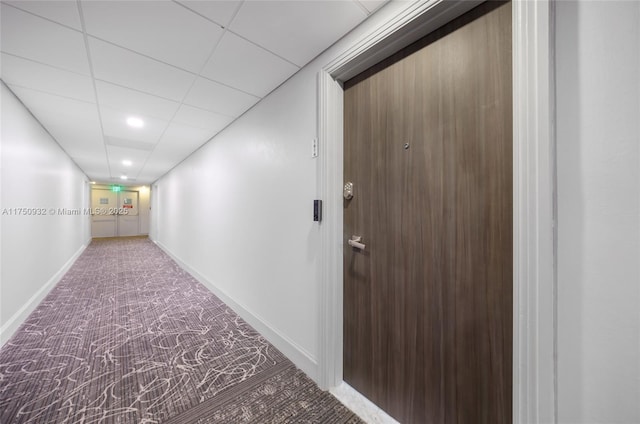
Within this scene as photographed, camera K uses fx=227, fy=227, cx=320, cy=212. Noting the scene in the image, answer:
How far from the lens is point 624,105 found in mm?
702

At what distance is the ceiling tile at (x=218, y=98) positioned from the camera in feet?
7.04

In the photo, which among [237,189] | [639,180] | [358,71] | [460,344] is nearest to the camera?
[639,180]

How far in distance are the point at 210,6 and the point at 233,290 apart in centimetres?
269

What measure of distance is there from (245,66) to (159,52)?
60 centimetres

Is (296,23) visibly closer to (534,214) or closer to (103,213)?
(534,214)

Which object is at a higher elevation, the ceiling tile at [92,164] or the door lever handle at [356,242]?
the ceiling tile at [92,164]

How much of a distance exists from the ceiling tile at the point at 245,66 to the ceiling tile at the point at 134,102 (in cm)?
87

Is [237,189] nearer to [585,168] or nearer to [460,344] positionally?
[460,344]

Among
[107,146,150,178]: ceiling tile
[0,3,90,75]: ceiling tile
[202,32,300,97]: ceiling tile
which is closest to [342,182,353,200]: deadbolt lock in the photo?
[202,32,300,97]: ceiling tile

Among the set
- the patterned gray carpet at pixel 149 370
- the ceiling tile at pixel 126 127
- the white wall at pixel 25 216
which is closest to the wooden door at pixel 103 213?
the white wall at pixel 25 216

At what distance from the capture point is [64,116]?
280cm

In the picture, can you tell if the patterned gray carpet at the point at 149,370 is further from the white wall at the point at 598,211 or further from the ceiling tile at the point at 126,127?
the ceiling tile at the point at 126,127

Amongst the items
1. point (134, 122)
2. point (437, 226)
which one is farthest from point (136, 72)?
point (437, 226)

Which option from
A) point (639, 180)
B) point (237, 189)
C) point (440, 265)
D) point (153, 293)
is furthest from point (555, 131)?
point (153, 293)
